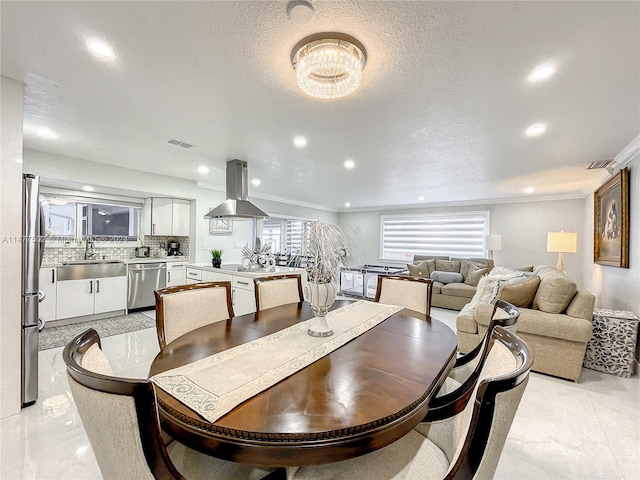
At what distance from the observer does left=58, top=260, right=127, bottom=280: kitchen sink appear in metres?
4.13

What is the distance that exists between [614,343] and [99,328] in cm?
622

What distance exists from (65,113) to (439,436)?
12.1 ft

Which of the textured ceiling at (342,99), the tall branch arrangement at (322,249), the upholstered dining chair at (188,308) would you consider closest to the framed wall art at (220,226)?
the textured ceiling at (342,99)

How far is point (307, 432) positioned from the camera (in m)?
0.79

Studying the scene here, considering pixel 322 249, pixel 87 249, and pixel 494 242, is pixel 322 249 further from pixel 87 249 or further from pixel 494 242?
pixel 494 242

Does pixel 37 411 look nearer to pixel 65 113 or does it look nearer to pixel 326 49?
pixel 65 113

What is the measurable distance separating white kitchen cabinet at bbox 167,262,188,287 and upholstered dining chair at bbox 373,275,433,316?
3955 mm

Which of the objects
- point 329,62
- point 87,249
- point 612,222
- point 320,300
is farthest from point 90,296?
point 612,222

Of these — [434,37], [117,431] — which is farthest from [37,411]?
[434,37]

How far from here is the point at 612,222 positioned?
12.6ft

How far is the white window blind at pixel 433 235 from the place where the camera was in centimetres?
696

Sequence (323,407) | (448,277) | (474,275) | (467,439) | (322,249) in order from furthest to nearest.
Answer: (448,277) < (474,275) < (322,249) < (323,407) < (467,439)

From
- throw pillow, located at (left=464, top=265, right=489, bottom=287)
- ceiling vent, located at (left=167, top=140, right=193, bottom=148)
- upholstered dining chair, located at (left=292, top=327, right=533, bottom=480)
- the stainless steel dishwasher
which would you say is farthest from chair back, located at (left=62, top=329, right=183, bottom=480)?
throw pillow, located at (left=464, top=265, right=489, bottom=287)

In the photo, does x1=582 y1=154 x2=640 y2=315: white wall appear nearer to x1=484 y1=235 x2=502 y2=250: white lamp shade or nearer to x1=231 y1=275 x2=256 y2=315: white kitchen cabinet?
x1=484 y1=235 x2=502 y2=250: white lamp shade
